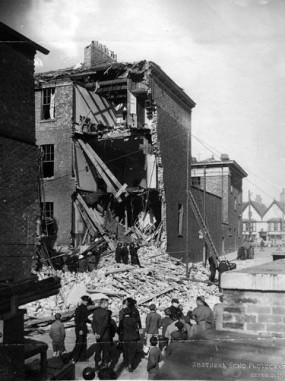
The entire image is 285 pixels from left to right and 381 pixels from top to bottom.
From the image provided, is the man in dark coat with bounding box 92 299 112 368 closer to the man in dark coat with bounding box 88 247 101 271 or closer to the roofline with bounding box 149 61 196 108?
the man in dark coat with bounding box 88 247 101 271

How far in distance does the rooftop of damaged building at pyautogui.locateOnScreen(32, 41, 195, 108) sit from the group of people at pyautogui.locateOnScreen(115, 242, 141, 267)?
9908 millimetres

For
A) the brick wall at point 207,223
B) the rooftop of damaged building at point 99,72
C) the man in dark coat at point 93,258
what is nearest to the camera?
the man in dark coat at point 93,258

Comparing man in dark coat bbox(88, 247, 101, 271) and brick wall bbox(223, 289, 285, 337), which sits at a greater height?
brick wall bbox(223, 289, 285, 337)

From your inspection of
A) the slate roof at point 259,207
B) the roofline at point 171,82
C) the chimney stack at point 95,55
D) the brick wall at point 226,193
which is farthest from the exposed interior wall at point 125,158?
the slate roof at point 259,207

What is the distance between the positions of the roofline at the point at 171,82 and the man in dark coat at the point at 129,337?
1743 centimetres

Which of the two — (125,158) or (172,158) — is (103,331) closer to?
(172,158)

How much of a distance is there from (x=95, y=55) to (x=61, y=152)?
636 cm

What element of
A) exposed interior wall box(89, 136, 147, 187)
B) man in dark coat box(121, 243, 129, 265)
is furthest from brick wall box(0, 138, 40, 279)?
exposed interior wall box(89, 136, 147, 187)

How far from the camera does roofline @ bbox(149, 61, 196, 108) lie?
23.6 meters

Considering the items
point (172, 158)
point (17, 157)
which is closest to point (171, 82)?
point (172, 158)

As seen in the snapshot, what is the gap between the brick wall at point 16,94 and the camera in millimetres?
14164

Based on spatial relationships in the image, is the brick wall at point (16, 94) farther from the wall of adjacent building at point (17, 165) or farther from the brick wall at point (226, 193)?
the brick wall at point (226, 193)

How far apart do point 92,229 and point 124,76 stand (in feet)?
29.5

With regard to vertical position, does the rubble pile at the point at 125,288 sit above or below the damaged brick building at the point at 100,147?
below
